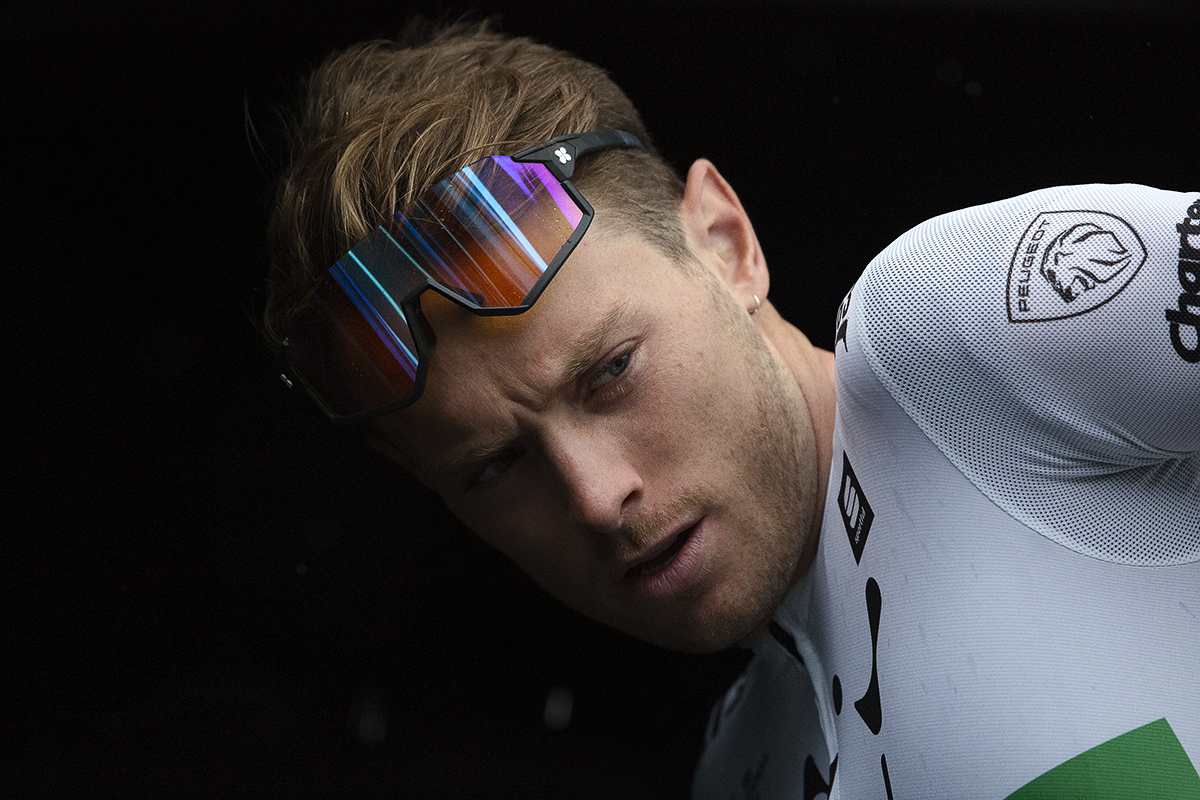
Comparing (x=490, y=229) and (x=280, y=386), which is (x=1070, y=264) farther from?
(x=280, y=386)

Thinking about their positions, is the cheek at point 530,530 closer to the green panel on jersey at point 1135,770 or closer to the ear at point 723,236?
the ear at point 723,236

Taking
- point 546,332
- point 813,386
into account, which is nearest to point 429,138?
point 546,332

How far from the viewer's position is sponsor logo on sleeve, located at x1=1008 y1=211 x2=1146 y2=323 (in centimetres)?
63

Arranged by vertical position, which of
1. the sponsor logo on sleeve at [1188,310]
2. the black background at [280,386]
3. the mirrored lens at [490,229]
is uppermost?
the sponsor logo on sleeve at [1188,310]

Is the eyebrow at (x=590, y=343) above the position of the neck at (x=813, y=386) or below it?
above

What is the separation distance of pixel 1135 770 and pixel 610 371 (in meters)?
0.58

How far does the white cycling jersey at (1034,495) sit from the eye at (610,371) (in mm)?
229

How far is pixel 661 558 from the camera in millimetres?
982

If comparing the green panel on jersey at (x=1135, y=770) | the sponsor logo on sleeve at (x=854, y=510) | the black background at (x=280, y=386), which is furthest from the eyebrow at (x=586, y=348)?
the black background at (x=280, y=386)

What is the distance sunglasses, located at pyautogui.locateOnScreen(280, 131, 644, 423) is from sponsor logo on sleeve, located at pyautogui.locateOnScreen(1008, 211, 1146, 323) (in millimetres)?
449

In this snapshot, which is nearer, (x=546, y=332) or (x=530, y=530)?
(x=546, y=332)

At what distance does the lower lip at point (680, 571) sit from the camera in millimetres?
944

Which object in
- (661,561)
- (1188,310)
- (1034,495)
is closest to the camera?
(1188,310)

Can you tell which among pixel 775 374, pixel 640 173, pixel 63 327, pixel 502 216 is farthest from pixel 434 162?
pixel 63 327
